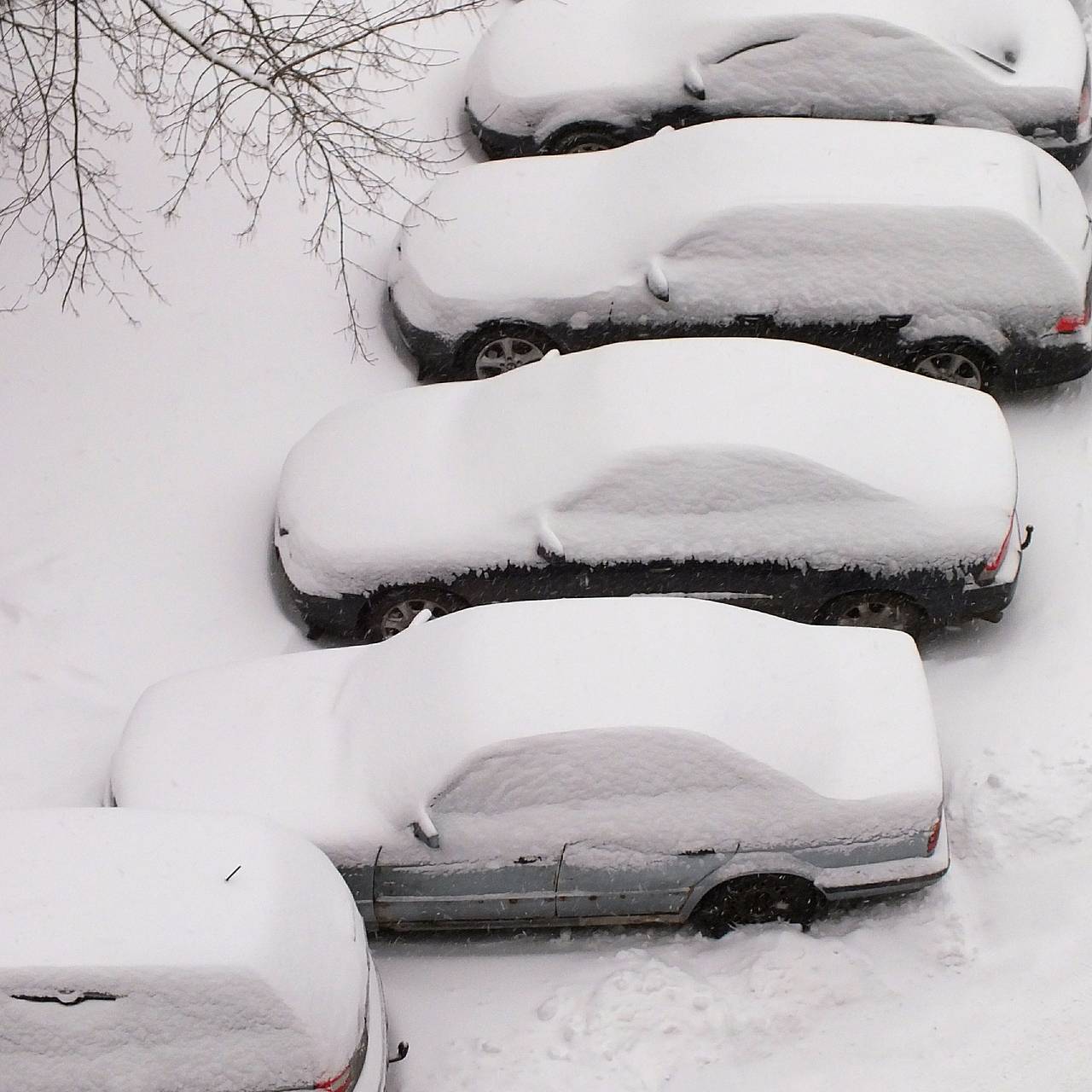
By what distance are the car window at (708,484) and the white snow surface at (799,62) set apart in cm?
391

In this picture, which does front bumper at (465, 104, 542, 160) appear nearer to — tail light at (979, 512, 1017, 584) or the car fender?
tail light at (979, 512, 1017, 584)

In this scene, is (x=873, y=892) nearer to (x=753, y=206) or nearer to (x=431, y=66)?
(x=753, y=206)

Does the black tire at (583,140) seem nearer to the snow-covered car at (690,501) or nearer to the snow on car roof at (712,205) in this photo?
the snow on car roof at (712,205)

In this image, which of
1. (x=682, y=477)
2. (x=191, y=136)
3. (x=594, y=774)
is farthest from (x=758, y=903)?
(x=191, y=136)

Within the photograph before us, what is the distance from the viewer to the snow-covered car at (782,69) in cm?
927

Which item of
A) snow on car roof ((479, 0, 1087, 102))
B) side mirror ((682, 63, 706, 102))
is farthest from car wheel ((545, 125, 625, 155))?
side mirror ((682, 63, 706, 102))

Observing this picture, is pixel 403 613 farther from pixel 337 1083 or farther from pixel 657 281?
pixel 337 1083

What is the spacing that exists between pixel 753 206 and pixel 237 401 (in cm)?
368

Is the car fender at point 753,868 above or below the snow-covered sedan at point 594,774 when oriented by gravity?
below

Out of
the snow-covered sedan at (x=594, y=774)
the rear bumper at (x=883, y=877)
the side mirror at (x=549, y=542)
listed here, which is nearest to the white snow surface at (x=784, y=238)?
the side mirror at (x=549, y=542)

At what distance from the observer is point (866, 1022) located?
19.6 feet

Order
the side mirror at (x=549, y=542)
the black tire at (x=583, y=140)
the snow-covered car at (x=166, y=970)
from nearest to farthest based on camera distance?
the snow-covered car at (x=166, y=970)
the side mirror at (x=549, y=542)
the black tire at (x=583, y=140)

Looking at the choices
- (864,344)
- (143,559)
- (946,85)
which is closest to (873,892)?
(864,344)

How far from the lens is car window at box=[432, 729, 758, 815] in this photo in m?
5.67
